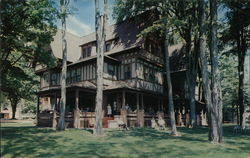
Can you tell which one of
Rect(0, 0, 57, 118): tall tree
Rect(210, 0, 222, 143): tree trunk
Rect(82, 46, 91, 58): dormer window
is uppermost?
Rect(82, 46, 91, 58): dormer window

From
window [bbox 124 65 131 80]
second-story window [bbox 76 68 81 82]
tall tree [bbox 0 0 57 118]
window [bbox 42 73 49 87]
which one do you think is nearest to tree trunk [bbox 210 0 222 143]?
tall tree [bbox 0 0 57 118]

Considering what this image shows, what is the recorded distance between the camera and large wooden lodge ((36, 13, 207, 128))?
2027 cm

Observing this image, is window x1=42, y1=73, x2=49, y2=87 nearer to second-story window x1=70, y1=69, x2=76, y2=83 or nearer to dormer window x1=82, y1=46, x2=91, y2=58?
second-story window x1=70, y1=69, x2=76, y2=83

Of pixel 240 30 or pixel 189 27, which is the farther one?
pixel 189 27

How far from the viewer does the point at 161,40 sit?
90.0 ft

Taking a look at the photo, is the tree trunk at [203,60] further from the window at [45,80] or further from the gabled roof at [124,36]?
the window at [45,80]

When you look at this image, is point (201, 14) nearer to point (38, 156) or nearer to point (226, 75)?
point (38, 156)

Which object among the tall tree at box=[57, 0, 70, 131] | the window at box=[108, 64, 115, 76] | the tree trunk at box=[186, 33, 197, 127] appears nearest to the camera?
the tall tree at box=[57, 0, 70, 131]

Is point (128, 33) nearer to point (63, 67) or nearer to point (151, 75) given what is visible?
point (151, 75)

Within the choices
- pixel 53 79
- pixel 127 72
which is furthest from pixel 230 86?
pixel 53 79

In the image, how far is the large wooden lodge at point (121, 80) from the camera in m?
20.3

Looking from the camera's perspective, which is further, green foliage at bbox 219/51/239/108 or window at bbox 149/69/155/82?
green foliage at bbox 219/51/239/108

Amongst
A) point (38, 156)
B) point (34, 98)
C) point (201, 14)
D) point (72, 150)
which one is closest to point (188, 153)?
point (72, 150)

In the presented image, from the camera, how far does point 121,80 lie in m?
23.8
